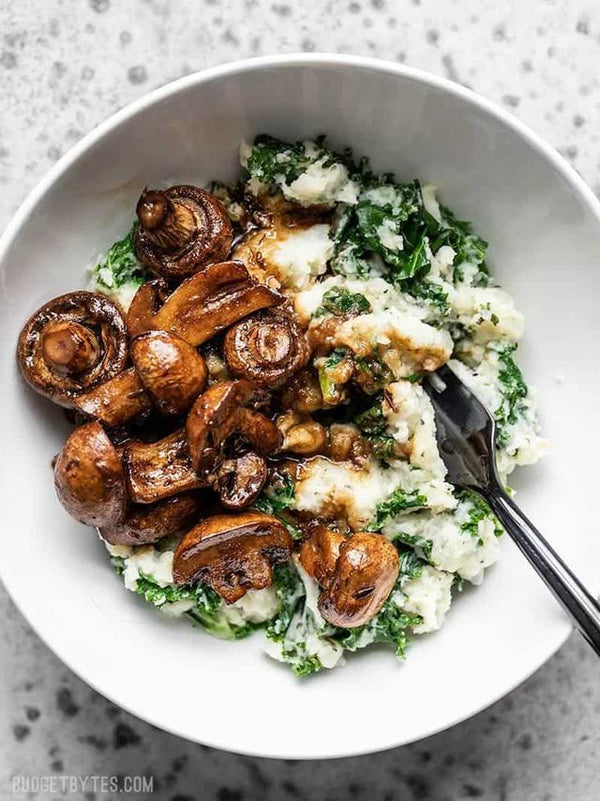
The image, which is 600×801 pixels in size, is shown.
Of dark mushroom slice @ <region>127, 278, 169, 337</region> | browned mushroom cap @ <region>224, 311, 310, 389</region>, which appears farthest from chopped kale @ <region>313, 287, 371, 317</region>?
dark mushroom slice @ <region>127, 278, 169, 337</region>

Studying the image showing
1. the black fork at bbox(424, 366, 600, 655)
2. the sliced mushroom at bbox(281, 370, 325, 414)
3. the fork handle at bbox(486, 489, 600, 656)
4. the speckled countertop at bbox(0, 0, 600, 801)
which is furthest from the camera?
the speckled countertop at bbox(0, 0, 600, 801)

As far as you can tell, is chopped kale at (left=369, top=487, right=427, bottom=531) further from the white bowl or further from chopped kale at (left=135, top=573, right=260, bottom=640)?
chopped kale at (left=135, top=573, right=260, bottom=640)

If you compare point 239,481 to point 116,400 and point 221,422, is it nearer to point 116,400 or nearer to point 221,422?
point 221,422

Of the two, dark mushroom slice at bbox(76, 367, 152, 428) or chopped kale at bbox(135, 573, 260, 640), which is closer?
dark mushroom slice at bbox(76, 367, 152, 428)

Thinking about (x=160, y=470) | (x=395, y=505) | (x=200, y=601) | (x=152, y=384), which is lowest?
(x=200, y=601)

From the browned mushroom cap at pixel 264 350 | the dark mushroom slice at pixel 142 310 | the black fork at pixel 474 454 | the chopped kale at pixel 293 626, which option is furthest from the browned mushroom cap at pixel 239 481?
the black fork at pixel 474 454

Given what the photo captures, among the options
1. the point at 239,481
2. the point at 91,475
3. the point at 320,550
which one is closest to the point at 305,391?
the point at 239,481

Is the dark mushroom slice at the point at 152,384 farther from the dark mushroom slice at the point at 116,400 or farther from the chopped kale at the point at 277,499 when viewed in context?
the chopped kale at the point at 277,499
